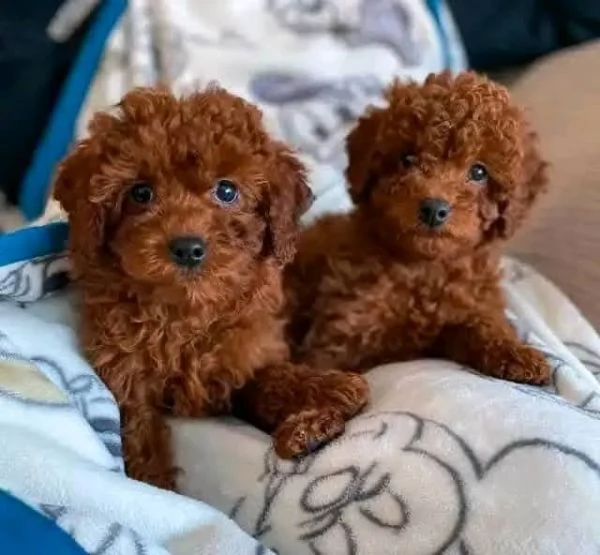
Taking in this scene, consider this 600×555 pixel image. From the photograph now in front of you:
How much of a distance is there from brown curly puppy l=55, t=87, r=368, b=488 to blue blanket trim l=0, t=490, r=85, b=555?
34 centimetres

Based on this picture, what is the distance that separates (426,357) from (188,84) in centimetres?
65

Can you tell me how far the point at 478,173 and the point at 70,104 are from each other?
76 centimetres

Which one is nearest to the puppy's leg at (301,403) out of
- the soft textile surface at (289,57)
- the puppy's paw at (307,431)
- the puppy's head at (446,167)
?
the puppy's paw at (307,431)

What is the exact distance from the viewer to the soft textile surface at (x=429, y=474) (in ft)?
3.92

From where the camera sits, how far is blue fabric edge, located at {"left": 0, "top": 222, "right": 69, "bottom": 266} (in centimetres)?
156

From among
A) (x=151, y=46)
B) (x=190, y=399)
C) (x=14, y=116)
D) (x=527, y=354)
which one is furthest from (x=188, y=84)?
(x=527, y=354)

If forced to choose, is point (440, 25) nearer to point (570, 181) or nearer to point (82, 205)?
point (570, 181)

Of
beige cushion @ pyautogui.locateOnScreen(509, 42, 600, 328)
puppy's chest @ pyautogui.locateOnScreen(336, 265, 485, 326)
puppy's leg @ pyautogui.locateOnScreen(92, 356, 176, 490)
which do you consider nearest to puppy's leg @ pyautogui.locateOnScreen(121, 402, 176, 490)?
puppy's leg @ pyautogui.locateOnScreen(92, 356, 176, 490)

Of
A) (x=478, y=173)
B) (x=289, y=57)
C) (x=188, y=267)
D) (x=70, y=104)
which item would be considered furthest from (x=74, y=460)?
(x=289, y=57)

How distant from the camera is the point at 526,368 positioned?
154 centimetres

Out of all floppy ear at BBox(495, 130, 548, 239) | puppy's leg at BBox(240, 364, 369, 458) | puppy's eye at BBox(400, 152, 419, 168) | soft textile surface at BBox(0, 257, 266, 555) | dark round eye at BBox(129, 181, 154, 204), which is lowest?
puppy's leg at BBox(240, 364, 369, 458)

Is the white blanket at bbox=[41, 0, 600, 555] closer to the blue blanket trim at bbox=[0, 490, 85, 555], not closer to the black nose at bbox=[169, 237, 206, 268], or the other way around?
the blue blanket trim at bbox=[0, 490, 85, 555]

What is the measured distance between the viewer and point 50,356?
4.80ft

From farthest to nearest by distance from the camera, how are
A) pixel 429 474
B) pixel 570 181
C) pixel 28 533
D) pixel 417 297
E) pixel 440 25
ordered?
1. pixel 440 25
2. pixel 570 181
3. pixel 417 297
4. pixel 429 474
5. pixel 28 533
